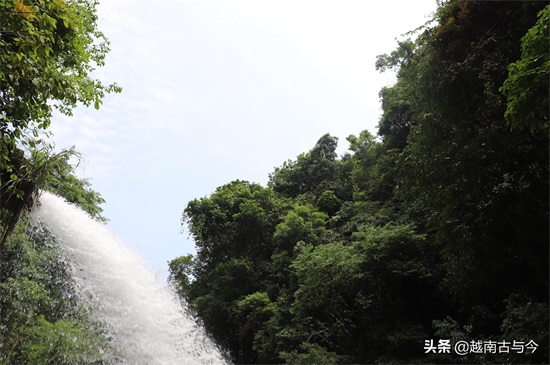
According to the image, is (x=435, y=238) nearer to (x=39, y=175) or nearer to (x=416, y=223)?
(x=416, y=223)

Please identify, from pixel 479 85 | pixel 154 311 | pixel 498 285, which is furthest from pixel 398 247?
pixel 154 311

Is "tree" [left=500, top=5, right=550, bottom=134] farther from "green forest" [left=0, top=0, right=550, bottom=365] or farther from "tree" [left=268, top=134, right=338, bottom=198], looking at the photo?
"tree" [left=268, top=134, right=338, bottom=198]

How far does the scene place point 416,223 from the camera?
12.2m

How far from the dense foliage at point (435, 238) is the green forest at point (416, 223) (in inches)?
1.5

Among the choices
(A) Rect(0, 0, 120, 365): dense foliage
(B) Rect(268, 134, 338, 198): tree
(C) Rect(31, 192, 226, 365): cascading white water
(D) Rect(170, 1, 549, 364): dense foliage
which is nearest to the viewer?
(A) Rect(0, 0, 120, 365): dense foliage

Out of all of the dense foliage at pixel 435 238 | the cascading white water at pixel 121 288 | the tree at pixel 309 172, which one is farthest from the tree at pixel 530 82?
the tree at pixel 309 172

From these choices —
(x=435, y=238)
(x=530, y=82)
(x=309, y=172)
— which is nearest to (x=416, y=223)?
(x=435, y=238)

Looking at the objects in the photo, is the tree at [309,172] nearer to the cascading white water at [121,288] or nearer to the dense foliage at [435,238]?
the dense foliage at [435,238]

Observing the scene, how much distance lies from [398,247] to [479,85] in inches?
193

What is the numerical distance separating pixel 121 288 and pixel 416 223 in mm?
8937

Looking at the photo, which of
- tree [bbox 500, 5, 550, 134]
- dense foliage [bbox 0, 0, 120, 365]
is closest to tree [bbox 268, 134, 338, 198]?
dense foliage [bbox 0, 0, 120, 365]

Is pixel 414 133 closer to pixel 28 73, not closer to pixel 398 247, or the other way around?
pixel 398 247

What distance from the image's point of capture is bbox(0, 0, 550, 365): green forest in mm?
4285

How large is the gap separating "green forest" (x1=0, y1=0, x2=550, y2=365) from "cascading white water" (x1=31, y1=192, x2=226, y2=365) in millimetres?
405
